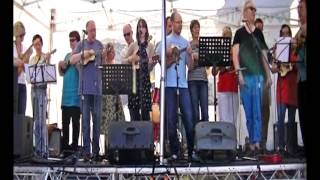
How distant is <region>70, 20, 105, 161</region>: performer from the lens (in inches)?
257

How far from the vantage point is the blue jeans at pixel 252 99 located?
6.56 m

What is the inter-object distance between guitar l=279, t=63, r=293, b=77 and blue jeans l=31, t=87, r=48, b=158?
2.75 meters

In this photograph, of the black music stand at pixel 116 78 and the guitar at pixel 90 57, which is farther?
the guitar at pixel 90 57

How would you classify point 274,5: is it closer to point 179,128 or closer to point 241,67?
point 241,67

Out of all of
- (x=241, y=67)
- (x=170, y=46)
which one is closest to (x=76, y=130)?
(x=170, y=46)

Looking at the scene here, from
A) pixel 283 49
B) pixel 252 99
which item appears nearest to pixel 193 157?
pixel 252 99

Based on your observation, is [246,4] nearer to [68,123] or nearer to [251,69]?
[251,69]

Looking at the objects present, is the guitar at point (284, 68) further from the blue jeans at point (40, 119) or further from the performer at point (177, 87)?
the blue jeans at point (40, 119)

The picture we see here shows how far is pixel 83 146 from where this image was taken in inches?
256

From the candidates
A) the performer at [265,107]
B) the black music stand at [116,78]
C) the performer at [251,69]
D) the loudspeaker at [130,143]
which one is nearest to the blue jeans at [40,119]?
the black music stand at [116,78]

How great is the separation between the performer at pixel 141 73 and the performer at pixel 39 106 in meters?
1.00

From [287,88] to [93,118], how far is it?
7.47 ft

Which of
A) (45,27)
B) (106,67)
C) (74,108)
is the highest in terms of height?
(45,27)

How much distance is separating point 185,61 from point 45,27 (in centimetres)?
212
